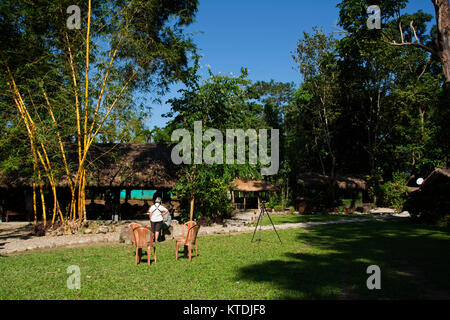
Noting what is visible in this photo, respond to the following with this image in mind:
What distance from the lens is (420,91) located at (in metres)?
24.4

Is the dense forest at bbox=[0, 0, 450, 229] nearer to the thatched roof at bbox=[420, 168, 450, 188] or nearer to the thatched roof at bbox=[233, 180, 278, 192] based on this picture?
the thatched roof at bbox=[420, 168, 450, 188]

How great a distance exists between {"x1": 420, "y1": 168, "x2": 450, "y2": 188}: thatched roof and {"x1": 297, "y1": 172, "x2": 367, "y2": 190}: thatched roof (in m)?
11.8

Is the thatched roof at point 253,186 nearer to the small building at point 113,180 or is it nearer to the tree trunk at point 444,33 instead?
the small building at point 113,180

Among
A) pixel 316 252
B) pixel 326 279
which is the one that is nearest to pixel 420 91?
pixel 316 252

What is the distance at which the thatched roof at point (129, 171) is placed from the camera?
52.8ft

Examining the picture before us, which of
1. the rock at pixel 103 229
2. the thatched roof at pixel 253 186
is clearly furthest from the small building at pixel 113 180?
the thatched roof at pixel 253 186

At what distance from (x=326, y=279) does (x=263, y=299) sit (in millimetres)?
1655

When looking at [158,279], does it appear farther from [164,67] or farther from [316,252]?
[164,67]

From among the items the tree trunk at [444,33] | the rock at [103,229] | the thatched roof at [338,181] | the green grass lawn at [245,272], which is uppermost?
the tree trunk at [444,33]

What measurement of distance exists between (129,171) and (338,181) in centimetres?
1841

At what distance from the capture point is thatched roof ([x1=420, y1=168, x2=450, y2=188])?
13794mm

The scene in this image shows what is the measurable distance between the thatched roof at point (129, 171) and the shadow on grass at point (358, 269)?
8.91 metres

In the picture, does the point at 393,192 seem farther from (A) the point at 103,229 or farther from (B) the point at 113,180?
(A) the point at 103,229

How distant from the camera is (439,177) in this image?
14375mm
